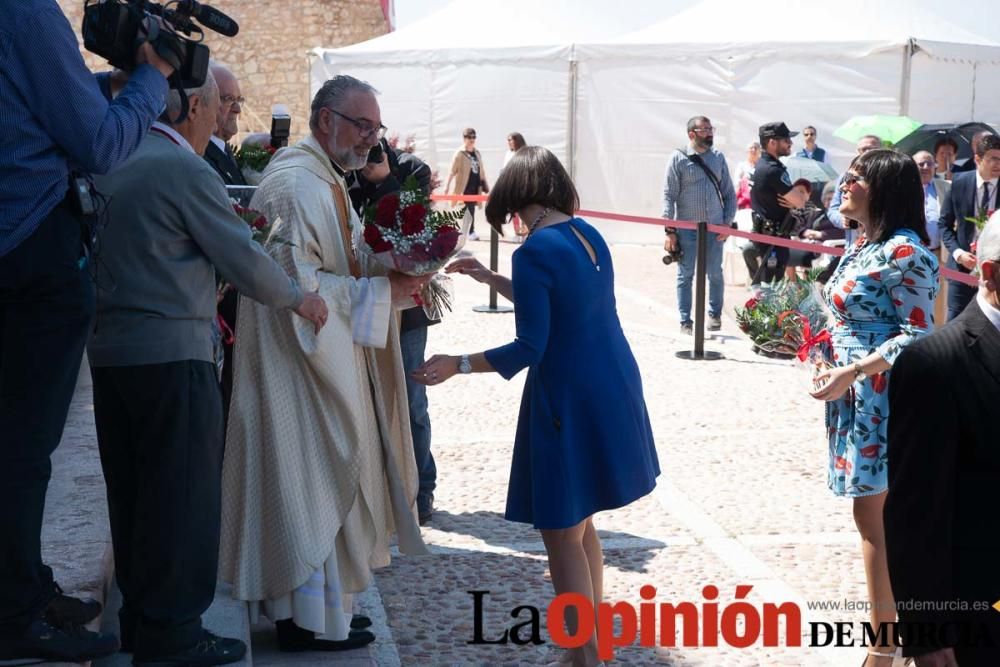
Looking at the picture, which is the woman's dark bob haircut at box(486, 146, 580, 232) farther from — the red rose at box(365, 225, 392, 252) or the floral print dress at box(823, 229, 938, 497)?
the floral print dress at box(823, 229, 938, 497)

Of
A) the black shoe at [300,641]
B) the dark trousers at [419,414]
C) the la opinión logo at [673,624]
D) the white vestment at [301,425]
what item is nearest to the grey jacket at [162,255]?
the white vestment at [301,425]

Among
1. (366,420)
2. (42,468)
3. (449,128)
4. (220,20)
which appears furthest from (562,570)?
(449,128)

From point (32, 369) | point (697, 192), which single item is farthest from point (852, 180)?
point (697, 192)

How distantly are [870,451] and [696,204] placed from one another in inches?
294

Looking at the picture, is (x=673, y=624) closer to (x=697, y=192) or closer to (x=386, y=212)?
(x=386, y=212)

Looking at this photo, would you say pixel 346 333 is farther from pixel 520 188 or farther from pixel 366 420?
pixel 520 188

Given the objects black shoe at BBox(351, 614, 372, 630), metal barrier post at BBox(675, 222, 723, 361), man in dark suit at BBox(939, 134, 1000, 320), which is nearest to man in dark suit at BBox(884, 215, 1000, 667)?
black shoe at BBox(351, 614, 372, 630)

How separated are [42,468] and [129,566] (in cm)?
70

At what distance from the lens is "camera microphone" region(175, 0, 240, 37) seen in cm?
344

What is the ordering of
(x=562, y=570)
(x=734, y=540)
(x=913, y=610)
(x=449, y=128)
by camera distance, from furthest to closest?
(x=449, y=128), (x=734, y=540), (x=562, y=570), (x=913, y=610)

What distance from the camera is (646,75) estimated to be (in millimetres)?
19781

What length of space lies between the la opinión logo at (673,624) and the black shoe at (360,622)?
382 millimetres

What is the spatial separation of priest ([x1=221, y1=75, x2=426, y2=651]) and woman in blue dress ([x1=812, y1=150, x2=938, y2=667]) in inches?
56.2

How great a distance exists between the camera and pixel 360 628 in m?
4.52
